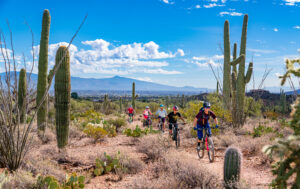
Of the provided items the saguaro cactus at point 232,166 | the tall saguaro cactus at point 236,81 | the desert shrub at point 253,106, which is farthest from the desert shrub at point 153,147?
the desert shrub at point 253,106

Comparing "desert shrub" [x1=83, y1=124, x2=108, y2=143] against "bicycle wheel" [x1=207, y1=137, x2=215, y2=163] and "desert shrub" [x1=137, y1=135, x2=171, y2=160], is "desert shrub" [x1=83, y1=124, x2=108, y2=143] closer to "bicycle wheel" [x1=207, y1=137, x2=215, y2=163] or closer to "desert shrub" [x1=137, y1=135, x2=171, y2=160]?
"desert shrub" [x1=137, y1=135, x2=171, y2=160]

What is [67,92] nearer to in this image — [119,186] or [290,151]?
[119,186]

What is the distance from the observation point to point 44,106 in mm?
11594

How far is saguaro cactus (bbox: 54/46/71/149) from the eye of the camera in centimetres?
844

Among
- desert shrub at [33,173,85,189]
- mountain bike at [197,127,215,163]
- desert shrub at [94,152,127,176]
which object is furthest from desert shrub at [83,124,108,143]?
desert shrub at [33,173,85,189]

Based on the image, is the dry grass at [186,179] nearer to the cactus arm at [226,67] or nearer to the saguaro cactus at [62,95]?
the saguaro cactus at [62,95]

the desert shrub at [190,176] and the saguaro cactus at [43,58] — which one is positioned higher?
the saguaro cactus at [43,58]

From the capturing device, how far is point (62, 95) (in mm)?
8508

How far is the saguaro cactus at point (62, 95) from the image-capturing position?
8438 mm

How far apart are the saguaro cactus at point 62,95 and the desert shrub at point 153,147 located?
2.94 m

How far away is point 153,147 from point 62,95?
373 cm

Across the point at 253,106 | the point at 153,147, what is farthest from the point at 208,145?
the point at 253,106

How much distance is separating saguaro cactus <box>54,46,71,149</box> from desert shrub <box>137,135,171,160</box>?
2.94 m

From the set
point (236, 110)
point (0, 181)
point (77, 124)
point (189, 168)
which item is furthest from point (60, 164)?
point (236, 110)
